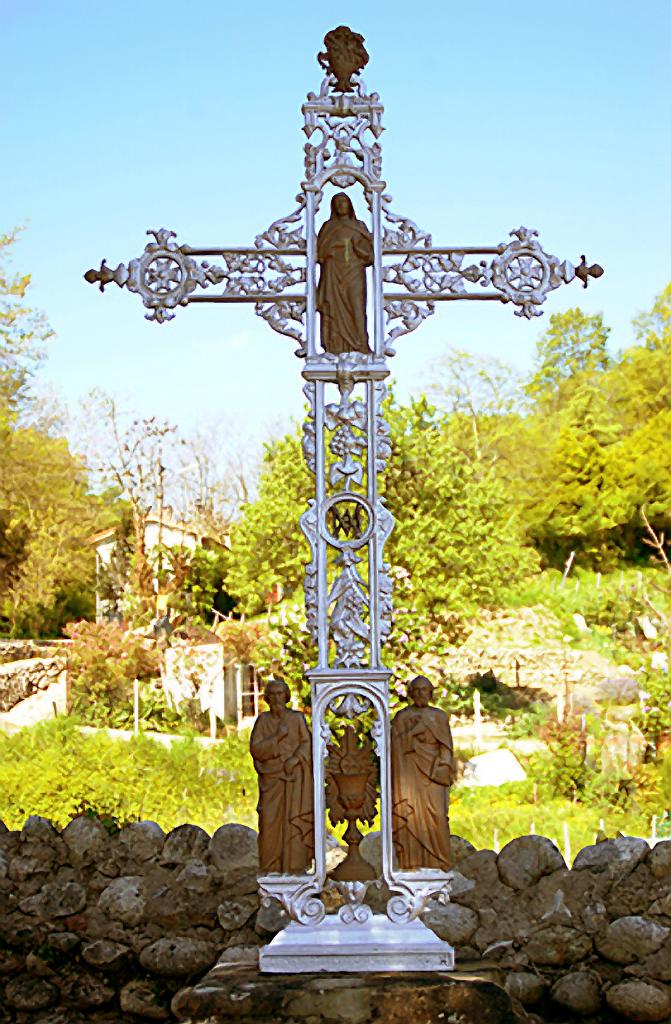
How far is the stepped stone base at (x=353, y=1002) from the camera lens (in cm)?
416

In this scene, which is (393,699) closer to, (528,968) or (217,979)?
(528,968)

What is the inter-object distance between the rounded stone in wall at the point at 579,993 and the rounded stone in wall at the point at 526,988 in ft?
0.21

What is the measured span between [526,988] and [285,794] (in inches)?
66.7

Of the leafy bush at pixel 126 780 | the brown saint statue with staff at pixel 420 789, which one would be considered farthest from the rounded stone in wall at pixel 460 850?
the leafy bush at pixel 126 780

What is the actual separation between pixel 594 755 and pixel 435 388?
14.0 meters

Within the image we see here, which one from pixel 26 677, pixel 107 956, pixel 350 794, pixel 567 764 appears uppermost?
pixel 26 677

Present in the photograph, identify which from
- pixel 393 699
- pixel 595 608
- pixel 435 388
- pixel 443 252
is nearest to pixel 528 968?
pixel 443 252

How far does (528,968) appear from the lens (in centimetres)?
557

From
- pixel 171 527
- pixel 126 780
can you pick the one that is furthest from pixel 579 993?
pixel 171 527

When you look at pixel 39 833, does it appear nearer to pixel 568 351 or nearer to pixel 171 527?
pixel 171 527

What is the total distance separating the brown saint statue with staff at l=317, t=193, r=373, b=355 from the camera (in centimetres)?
489

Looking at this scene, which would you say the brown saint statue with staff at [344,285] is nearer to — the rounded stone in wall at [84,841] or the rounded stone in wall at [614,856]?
the rounded stone in wall at [614,856]

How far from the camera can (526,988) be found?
546 centimetres

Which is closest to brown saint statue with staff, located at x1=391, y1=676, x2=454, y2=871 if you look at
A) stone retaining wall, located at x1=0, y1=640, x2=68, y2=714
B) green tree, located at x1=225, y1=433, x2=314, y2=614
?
green tree, located at x1=225, y1=433, x2=314, y2=614
